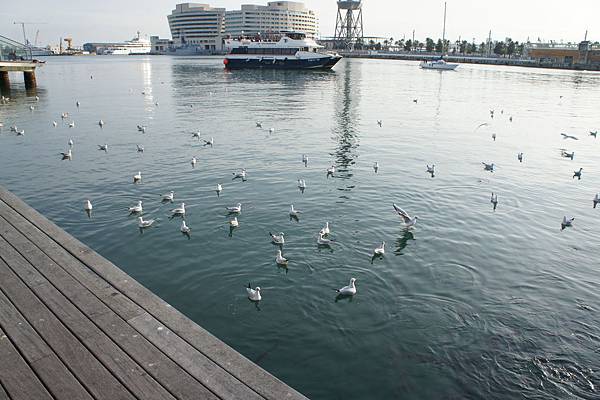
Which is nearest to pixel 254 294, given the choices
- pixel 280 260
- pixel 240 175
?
pixel 280 260

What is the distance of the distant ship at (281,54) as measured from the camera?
98062mm

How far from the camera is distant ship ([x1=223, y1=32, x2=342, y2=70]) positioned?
9806 centimetres

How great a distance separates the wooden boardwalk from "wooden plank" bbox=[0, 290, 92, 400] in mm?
13

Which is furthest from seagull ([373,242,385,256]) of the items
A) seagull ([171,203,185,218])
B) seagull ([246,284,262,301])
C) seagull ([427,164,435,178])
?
seagull ([427,164,435,178])

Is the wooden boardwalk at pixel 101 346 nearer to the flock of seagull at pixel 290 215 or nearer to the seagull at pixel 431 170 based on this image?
the flock of seagull at pixel 290 215

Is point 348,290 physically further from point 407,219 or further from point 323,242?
point 407,219

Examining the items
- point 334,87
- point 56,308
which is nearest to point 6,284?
point 56,308

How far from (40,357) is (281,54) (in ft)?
331

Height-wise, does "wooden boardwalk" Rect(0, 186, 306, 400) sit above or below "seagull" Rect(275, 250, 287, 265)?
above

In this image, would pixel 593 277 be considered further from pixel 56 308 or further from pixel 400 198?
pixel 56 308

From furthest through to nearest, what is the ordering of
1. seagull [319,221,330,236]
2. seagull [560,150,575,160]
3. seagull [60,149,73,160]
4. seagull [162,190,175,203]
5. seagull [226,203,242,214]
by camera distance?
seagull [560,150,575,160], seagull [60,149,73,160], seagull [162,190,175,203], seagull [226,203,242,214], seagull [319,221,330,236]

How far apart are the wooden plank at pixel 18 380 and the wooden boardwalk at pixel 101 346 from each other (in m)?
0.01

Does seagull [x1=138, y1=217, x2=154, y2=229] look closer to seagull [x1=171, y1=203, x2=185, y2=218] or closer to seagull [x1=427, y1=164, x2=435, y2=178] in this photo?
seagull [x1=171, y1=203, x2=185, y2=218]

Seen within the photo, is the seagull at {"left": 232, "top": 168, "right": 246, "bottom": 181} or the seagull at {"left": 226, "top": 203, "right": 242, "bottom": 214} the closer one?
Result: the seagull at {"left": 226, "top": 203, "right": 242, "bottom": 214}
